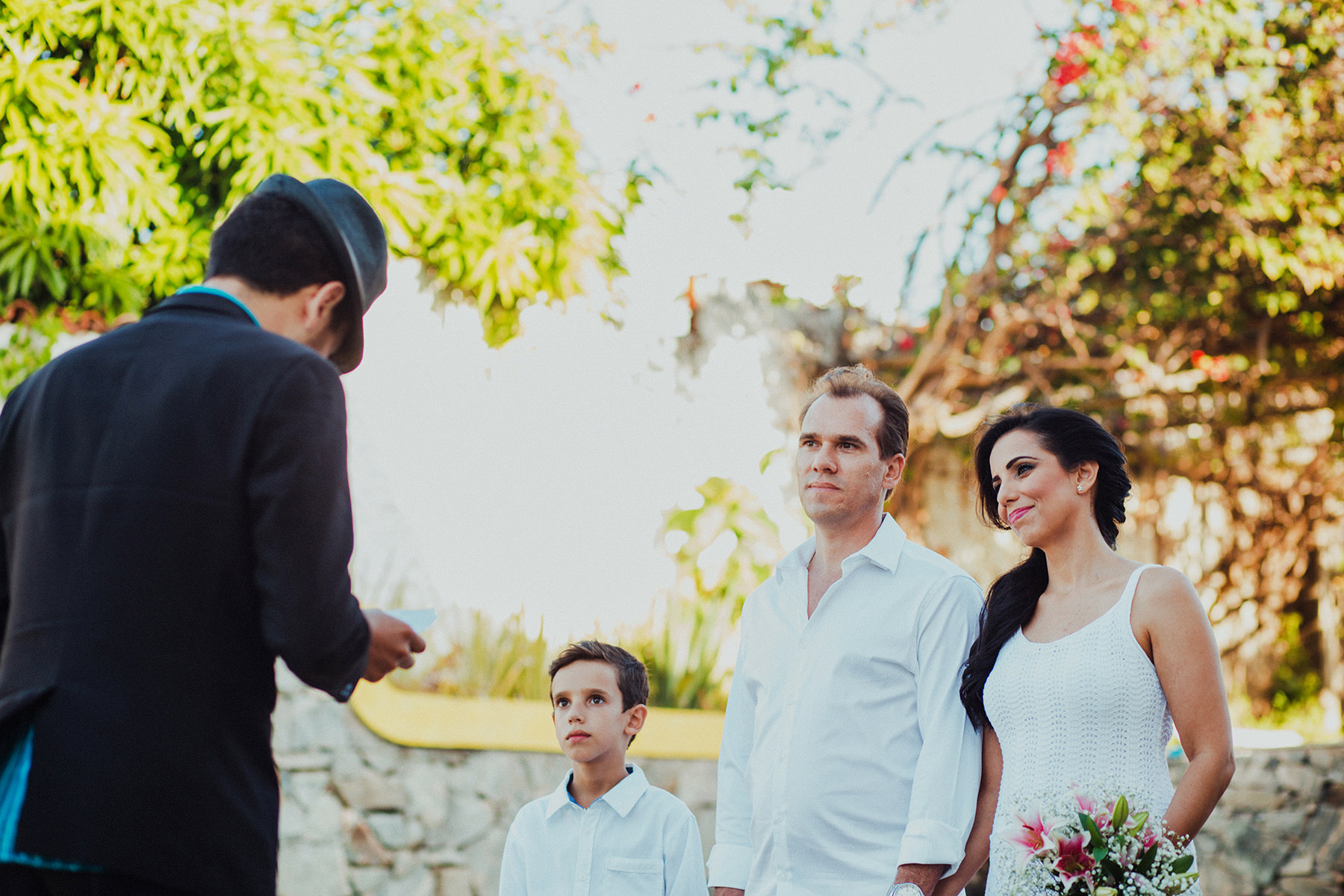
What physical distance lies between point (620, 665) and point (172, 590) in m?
1.90

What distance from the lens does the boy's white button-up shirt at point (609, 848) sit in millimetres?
3061

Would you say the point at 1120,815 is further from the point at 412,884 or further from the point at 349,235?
the point at 412,884

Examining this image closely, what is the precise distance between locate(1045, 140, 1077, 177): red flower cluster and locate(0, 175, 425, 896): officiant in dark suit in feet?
22.4

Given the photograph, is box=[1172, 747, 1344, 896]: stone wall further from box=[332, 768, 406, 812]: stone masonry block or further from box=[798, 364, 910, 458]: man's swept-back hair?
box=[798, 364, 910, 458]: man's swept-back hair

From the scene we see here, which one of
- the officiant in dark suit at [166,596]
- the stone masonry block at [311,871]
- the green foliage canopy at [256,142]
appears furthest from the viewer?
the green foliage canopy at [256,142]

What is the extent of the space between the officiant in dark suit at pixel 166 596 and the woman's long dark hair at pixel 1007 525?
1578mm

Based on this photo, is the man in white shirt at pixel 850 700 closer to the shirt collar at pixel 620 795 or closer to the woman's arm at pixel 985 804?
the woman's arm at pixel 985 804

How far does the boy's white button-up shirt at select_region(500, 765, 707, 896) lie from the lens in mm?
3061

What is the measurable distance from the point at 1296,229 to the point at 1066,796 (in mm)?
6007

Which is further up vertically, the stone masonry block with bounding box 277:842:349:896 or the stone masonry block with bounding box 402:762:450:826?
the stone masonry block with bounding box 402:762:450:826

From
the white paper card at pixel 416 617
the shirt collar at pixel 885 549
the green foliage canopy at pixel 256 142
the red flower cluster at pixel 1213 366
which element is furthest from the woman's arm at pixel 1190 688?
the red flower cluster at pixel 1213 366

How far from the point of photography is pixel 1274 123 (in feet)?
23.2

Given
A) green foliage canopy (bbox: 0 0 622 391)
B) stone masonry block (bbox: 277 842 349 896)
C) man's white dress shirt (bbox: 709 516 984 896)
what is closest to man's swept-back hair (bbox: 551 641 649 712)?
man's white dress shirt (bbox: 709 516 984 896)

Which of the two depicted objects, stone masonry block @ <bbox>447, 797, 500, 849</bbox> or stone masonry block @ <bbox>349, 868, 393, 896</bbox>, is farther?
stone masonry block @ <bbox>447, 797, 500, 849</bbox>
